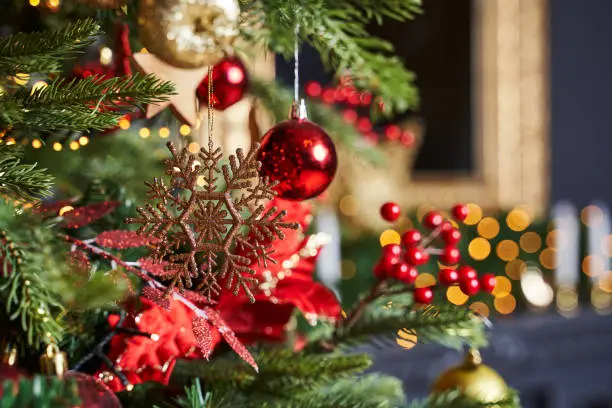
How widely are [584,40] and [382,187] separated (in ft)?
4.23

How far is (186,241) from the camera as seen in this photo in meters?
0.28

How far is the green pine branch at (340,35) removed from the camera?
332 mm

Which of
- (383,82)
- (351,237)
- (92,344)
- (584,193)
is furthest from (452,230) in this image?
(584,193)

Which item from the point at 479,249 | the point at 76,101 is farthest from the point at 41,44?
the point at 479,249

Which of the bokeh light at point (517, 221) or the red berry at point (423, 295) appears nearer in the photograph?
the red berry at point (423, 295)

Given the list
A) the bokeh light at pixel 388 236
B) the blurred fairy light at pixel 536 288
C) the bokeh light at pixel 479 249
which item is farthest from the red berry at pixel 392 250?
the blurred fairy light at pixel 536 288

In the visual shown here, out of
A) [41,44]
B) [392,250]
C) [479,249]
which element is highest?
[41,44]

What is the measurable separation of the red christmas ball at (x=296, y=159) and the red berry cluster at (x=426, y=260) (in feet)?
0.20

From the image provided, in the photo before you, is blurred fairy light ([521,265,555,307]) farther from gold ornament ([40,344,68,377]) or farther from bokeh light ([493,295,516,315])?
gold ornament ([40,344,68,377])

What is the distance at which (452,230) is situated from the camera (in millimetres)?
395

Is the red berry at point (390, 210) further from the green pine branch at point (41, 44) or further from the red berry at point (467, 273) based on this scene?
the green pine branch at point (41, 44)

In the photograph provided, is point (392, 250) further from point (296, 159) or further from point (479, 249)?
point (479, 249)

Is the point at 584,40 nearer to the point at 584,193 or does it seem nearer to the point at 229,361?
the point at 584,193

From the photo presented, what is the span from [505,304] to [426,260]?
1.31 m
